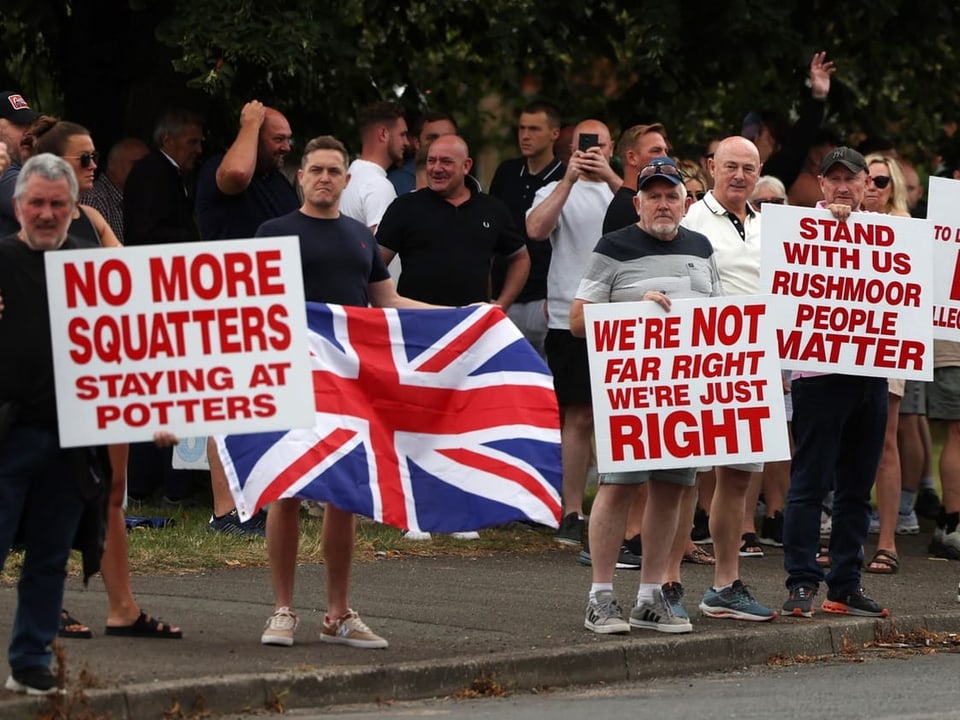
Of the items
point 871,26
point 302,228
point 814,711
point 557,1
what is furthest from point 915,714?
point 871,26

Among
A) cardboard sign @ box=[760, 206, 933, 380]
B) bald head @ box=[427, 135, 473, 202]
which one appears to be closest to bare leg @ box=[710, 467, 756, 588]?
cardboard sign @ box=[760, 206, 933, 380]

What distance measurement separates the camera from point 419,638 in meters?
9.09

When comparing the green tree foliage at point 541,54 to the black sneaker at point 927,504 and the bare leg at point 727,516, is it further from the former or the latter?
the bare leg at point 727,516

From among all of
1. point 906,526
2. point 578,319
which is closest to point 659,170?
point 578,319

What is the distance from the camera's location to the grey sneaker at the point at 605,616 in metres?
9.39

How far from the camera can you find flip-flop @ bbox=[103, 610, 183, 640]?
28.8ft

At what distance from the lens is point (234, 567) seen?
36.2 ft

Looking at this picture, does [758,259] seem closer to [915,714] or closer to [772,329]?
[772,329]

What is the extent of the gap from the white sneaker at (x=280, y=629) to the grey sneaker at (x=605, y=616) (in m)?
1.45

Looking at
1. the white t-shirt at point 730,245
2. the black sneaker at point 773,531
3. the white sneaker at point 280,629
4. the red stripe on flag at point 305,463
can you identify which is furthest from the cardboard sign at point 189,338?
the black sneaker at point 773,531

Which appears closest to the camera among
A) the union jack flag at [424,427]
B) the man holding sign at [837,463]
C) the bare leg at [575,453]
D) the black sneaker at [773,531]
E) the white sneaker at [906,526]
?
the union jack flag at [424,427]

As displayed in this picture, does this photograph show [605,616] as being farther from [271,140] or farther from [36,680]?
[271,140]

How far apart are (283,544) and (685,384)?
6.72 feet

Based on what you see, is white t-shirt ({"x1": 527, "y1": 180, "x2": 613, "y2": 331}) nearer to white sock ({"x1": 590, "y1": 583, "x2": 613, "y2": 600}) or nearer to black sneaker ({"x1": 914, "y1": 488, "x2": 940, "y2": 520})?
white sock ({"x1": 590, "y1": 583, "x2": 613, "y2": 600})
